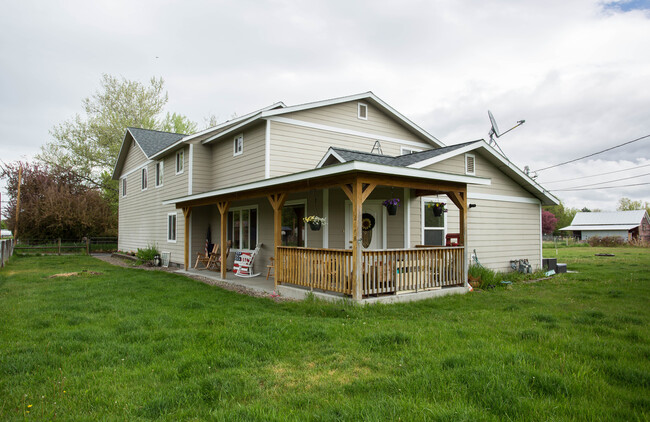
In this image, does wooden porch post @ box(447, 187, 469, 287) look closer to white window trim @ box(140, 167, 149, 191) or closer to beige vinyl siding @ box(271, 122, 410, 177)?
beige vinyl siding @ box(271, 122, 410, 177)

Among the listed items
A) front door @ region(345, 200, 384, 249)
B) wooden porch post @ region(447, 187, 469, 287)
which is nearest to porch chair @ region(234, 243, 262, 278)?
front door @ region(345, 200, 384, 249)

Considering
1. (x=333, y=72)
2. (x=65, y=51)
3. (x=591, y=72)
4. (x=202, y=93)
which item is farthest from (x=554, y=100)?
(x=202, y=93)

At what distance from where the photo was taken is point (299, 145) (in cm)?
1171

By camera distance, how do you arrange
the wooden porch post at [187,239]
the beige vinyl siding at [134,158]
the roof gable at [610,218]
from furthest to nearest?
the roof gable at [610,218] → the beige vinyl siding at [134,158] → the wooden porch post at [187,239]

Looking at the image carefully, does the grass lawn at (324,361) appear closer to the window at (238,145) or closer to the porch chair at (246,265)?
the porch chair at (246,265)

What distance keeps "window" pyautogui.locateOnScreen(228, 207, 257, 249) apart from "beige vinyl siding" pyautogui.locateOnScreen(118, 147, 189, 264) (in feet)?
7.44

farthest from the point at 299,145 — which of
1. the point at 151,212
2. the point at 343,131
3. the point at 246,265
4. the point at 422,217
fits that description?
the point at 151,212

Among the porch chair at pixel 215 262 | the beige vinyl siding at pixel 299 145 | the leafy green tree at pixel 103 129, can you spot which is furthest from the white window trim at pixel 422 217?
the leafy green tree at pixel 103 129

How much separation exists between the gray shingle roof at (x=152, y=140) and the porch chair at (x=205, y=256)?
596 centimetres

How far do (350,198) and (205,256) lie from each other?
30.9ft

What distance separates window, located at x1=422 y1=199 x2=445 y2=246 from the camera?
1026cm

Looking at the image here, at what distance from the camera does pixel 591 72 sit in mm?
16219

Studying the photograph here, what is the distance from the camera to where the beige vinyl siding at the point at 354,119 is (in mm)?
12023

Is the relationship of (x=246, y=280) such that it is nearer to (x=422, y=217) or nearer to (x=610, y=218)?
(x=422, y=217)
